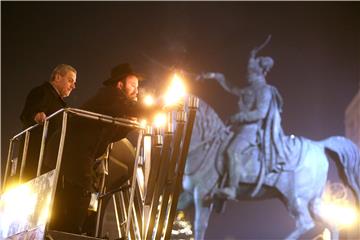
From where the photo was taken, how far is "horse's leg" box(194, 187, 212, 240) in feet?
36.8

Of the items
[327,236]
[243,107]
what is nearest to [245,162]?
[243,107]

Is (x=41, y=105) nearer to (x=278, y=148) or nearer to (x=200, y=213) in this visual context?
(x=200, y=213)

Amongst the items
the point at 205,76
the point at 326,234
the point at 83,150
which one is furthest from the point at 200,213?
the point at 83,150

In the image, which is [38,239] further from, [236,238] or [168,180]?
[236,238]

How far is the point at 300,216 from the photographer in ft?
37.8

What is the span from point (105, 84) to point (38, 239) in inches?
37.3

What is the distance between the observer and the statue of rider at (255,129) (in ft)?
37.9

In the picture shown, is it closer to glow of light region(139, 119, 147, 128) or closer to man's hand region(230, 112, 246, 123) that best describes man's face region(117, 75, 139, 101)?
glow of light region(139, 119, 147, 128)

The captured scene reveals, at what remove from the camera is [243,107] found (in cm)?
1227

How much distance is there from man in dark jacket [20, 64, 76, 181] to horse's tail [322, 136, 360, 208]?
30.6ft

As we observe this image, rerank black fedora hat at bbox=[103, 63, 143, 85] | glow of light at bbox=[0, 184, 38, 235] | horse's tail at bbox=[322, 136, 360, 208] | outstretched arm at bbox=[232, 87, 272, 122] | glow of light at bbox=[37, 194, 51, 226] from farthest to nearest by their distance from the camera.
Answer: outstretched arm at bbox=[232, 87, 272, 122]
horse's tail at bbox=[322, 136, 360, 208]
black fedora hat at bbox=[103, 63, 143, 85]
glow of light at bbox=[0, 184, 38, 235]
glow of light at bbox=[37, 194, 51, 226]

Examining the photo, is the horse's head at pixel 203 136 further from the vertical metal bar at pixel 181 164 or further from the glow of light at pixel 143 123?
the vertical metal bar at pixel 181 164

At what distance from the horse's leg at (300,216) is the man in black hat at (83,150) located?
905cm

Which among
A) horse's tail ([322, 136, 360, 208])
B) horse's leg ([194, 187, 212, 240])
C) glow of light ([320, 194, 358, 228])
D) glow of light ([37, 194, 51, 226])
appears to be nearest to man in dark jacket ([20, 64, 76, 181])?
glow of light ([37, 194, 51, 226])
